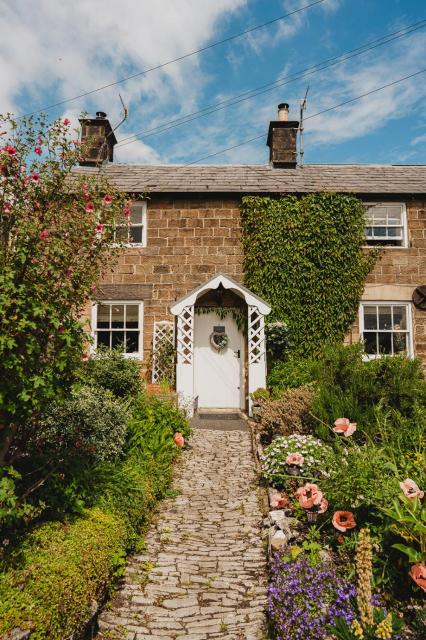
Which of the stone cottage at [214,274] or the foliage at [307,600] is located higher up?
the stone cottage at [214,274]

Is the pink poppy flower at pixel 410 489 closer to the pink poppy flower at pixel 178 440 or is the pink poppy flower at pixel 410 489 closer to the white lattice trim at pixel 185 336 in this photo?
the pink poppy flower at pixel 178 440

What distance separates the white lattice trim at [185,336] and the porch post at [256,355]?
1.43m

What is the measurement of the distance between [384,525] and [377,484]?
37 centimetres

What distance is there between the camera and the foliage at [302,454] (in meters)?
5.57

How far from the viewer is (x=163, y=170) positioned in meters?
14.3

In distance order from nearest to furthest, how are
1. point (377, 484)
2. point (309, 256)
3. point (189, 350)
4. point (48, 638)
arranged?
point (48, 638)
point (377, 484)
point (189, 350)
point (309, 256)

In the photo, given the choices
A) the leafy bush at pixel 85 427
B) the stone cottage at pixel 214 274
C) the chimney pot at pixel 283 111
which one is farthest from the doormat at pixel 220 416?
the chimney pot at pixel 283 111

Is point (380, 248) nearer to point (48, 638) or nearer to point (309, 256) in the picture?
point (309, 256)

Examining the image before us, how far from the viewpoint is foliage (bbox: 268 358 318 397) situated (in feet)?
35.0

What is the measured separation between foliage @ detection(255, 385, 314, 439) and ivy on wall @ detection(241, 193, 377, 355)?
12.9ft

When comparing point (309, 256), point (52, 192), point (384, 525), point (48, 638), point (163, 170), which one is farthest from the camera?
point (163, 170)

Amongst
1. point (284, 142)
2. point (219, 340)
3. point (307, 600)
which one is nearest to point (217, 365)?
point (219, 340)

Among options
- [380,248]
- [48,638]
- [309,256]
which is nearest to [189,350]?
[309,256]

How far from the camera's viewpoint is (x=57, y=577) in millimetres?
3193
